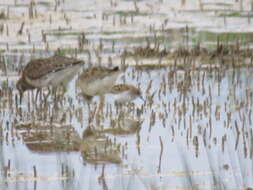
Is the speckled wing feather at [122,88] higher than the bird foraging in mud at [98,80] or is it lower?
lower

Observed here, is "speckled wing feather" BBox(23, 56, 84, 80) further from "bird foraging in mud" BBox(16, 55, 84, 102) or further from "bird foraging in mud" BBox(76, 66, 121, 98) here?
"bird foraging in mud" BBox(76, 66, 121, 98)

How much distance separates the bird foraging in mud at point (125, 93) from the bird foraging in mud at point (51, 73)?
53 centimetres

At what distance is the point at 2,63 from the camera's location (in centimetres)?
1262

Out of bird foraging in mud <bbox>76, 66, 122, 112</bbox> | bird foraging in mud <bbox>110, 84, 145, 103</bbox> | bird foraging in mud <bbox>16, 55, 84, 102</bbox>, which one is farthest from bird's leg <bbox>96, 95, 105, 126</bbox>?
bird foraging in mud <bbox>16, 55, 84, 102</bbox>

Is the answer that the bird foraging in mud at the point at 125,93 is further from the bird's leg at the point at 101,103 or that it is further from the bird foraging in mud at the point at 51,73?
the bird foraging in mud at the point at 51,73

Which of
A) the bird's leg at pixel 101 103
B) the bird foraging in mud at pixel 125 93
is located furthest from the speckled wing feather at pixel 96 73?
the bird foraging in mud at pixel 125 93

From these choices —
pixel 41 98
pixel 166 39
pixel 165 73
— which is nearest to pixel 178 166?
pixel 41 98

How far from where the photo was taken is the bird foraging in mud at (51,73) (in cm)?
1083

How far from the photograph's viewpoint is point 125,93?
10.6 m

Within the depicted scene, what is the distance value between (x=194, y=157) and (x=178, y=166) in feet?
1.08

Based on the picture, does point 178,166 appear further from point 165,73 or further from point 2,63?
point 2,63

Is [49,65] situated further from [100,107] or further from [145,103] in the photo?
[145,103]

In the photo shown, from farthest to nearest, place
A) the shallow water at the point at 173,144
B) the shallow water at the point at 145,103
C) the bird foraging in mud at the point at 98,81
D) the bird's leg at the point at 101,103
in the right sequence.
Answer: the bird foraging in mud at the point at 98,81 → the bird's leg at the point at 101,103 → the shallow water at the point at 145,103 → the shallow water at the point at 173,144

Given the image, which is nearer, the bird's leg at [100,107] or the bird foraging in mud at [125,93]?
the bird's leg at [100,107]
